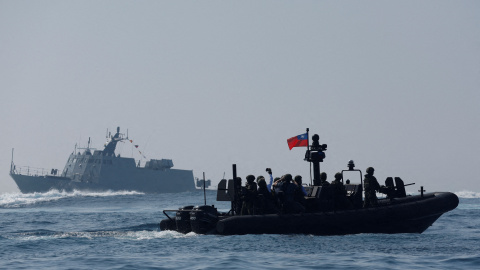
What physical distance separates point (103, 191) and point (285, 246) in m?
83.4

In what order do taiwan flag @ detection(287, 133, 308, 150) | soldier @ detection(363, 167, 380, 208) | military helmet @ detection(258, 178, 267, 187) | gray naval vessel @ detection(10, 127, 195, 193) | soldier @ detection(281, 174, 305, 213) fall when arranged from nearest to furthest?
1. military helmet @ detection(258, 178, 267, 187)
2. soldier @ detection(281, 174, 305, 213)
3. soldier @ detection(363, 167, 380, 208)
4. taiwan flag @ detection(287, 133, 308, 150)
5. gray naval vessel @ detection(10, 127, 195, 193)

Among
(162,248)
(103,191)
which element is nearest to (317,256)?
(162,248)

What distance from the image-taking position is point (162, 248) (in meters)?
18.0

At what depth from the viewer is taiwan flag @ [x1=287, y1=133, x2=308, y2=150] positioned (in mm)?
22609

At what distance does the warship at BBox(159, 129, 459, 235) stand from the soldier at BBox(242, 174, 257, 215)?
47 millimetres

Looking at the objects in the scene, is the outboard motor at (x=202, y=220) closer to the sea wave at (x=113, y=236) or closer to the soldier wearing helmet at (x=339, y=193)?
the sea wave at (x=113, y=236)

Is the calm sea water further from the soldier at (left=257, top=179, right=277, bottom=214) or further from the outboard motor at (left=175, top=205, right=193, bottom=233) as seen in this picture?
the soldier at (left=257, top=179, right=277, bottom=214)

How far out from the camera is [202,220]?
20.7 m

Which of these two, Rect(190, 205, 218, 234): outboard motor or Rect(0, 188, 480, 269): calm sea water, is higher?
Rect(190, 205, 218, 234): outboard motor

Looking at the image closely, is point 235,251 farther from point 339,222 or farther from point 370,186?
point 370,186

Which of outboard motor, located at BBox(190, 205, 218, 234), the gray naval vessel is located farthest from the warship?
the gray naval vessel

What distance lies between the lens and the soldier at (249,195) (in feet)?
67.6

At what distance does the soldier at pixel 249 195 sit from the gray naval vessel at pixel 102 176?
8026 cm

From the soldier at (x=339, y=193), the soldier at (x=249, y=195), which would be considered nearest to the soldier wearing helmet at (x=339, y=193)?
the soldier at (x=339, y=193)
